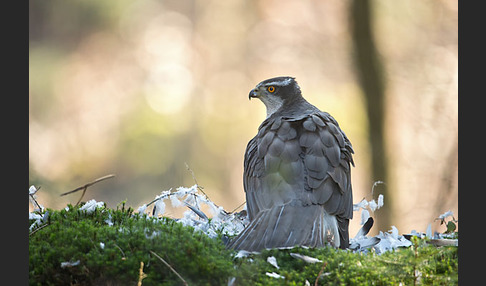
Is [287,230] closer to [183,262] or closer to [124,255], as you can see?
[183,262]

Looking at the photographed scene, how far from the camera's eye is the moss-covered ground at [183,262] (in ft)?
7.41

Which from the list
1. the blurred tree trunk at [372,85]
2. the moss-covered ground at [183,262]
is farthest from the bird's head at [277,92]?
the blurred tree trunk at [372,85]

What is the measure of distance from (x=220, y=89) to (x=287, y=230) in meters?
6.28

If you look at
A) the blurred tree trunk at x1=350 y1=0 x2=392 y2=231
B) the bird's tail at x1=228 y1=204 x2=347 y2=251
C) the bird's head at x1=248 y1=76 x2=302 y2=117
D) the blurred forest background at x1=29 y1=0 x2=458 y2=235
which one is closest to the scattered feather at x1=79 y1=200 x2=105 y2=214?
the bird's tail at x1=228 y1=204 x2=347 y2=251

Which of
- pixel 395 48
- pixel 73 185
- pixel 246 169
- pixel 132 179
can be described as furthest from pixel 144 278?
pixel 132 179

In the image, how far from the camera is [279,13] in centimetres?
862

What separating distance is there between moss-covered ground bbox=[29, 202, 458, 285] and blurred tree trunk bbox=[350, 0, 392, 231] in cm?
357

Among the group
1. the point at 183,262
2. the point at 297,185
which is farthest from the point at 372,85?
the point at 183,262

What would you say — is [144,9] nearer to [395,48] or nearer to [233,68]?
[233,68]

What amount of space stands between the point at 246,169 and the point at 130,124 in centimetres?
501

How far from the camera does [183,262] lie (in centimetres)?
229

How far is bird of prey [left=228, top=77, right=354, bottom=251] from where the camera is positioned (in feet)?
9.35

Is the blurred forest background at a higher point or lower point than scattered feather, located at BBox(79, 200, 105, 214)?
higher

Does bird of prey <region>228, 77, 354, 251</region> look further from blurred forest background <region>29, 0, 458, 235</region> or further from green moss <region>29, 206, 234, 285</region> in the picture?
blurred forest background <region>29, 0, 458, 235</region>
